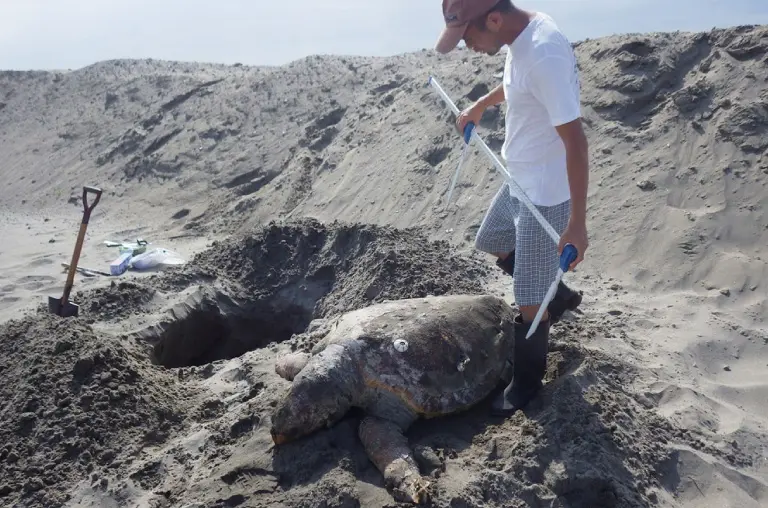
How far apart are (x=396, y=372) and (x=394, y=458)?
531mm

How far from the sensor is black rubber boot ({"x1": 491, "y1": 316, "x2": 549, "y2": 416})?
342 centimetres

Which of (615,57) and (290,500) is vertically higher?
(615,57)

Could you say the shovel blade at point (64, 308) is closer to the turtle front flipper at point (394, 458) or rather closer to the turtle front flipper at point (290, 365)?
the turtle front flipper at point (290, 365)

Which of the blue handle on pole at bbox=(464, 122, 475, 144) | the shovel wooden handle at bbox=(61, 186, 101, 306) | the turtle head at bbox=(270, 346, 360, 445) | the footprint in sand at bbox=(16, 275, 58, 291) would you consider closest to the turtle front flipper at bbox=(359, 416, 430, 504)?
the turtle head at bbox=(270, 346, 360, 445)

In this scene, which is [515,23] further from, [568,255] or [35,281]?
[35,281]

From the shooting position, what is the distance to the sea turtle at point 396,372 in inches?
132

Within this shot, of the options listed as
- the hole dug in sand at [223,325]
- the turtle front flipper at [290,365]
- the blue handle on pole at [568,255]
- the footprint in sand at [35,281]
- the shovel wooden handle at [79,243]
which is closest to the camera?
the blue handle on pole at [568,255]

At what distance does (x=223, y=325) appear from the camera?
569 centimetres

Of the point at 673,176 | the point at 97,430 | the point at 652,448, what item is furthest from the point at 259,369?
the point at 673,176

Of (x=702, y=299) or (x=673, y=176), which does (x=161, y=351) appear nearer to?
(x=702, y=299)

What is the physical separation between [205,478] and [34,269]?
5.18 meters

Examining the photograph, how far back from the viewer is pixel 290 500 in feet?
9.98

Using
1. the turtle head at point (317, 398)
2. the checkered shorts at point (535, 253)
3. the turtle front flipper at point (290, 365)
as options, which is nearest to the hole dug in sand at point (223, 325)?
the turtle front flipper at point (290, 365)

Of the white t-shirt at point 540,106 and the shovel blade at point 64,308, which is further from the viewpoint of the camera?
the shovel blade at point 64,308
